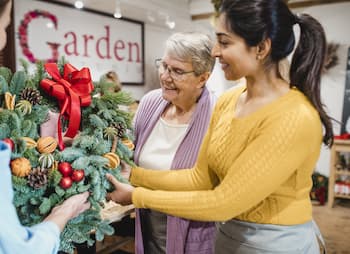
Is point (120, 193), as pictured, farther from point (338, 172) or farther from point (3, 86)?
point (338, 172)

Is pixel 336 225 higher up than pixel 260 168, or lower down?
lower down

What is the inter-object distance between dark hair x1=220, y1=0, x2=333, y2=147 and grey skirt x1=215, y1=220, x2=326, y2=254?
304mm

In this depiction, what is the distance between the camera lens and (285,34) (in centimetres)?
108

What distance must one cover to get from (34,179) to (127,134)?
1.17ft

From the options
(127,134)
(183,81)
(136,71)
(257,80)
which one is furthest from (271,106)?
(136,71)

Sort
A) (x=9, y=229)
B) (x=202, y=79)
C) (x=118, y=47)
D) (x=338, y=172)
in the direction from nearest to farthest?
(x=9, y=229)
(x=202, y=79)
(x=338, y=172)
(x=118, y=47)

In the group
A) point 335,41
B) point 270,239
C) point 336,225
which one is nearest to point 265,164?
point 270,239

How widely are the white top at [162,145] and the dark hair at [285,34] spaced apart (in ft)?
2.02

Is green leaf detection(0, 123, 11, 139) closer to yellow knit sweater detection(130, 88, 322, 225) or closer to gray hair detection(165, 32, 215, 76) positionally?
yellow knit sweater detection(130, 88, 322, 225)

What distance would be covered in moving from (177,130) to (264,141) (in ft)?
2.10

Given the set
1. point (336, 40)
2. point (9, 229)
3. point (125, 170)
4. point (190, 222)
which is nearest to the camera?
point (9, 229)

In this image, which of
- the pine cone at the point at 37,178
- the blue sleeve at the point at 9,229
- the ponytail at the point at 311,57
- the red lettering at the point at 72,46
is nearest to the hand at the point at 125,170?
the pine cone at the point at 37,178

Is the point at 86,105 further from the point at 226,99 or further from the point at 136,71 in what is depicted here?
the point at 136,71

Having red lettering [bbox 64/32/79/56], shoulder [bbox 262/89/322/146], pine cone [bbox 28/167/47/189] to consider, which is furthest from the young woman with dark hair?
red lettering [bbox 64/32/79/56]
